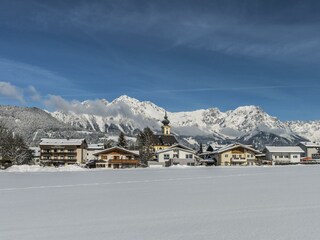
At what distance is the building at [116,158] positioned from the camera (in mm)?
92625

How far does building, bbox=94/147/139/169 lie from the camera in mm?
92625

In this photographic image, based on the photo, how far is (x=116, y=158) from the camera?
9531 centimetres

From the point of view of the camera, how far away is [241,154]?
11188 cm

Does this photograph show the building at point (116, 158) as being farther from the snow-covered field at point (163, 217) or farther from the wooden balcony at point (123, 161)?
the snow-covered field at point (163, 217)

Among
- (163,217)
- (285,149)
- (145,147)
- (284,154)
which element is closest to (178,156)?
(145,147)

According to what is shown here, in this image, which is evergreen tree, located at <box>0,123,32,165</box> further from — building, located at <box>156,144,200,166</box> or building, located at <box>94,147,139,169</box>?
building, located at <box>156,144,200,166</box>

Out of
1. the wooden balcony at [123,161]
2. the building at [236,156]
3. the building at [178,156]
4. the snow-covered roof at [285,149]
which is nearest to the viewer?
the wooden balcony at [123,161]

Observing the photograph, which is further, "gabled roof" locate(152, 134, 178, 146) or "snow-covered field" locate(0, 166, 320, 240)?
"gabled roof" locate(152, 134, 178, 146)

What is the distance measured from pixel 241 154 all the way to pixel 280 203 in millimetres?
98610

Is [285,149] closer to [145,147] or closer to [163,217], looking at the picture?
[145,147]

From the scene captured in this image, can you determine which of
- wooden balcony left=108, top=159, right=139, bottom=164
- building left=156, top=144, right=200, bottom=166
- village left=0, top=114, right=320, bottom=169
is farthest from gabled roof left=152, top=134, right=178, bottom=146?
wooden balcony left=108, top=159, right=139, bottom=164

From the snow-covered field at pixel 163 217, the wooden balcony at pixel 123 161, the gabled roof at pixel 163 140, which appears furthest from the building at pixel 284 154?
the snow-covered field at pixel 163 217

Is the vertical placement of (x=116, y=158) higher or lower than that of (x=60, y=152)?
lower

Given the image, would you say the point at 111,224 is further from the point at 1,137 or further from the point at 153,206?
the point at 1,137
